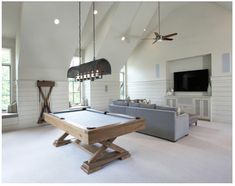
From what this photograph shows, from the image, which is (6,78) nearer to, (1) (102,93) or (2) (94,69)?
(1) (102,93)

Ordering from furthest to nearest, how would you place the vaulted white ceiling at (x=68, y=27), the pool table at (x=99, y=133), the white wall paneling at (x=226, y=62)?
the white wall paneling at (x=226, y=62), the vaulted white ceiling at (x=68, y=27), the pool table at (x=99, y=133)

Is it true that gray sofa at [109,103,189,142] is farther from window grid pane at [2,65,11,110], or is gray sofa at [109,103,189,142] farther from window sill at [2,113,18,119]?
window grid pane at [2,65,11,110]

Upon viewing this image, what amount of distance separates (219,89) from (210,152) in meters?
3.39

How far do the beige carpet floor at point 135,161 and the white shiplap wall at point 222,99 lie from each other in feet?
5.46

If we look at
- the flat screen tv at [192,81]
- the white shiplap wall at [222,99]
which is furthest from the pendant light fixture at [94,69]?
the flat screen tv at [192,81]

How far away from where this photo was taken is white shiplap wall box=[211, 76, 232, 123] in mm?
5613

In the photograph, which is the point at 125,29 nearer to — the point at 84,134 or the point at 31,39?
the point at 31,39

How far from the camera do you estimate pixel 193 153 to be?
3.26m

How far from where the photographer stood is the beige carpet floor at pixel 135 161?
243 cm

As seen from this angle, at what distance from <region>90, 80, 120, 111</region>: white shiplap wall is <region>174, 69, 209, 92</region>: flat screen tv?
9.52ft

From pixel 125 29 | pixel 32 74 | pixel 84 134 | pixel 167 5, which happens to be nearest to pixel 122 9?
pixel 125 29

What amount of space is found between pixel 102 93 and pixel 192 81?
404cm

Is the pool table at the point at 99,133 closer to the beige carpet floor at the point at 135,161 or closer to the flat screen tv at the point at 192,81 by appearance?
the beige carpet floor at the point at 135,161

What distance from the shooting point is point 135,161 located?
9.70 feet
